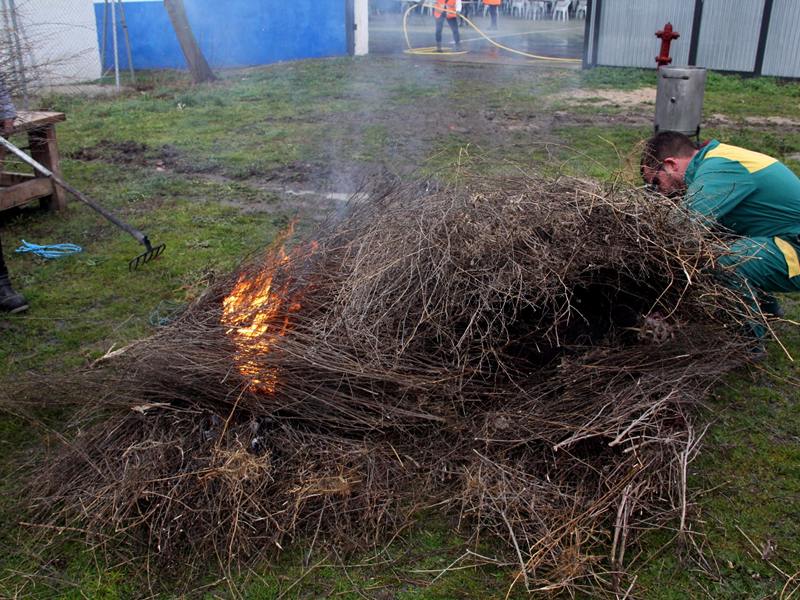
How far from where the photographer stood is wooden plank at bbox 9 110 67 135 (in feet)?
19.7

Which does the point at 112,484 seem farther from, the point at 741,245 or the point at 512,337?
the point at 741,245

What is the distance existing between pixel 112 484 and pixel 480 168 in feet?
14.4

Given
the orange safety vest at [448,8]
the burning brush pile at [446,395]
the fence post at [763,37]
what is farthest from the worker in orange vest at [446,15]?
the burning brush pile at [446,395]

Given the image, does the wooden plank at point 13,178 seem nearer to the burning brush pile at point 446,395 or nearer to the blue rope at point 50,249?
the blue rope at point 50,249

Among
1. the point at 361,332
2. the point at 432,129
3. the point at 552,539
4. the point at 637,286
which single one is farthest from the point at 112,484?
the point at 432,129

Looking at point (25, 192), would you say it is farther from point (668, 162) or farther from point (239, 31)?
point (239, 31)

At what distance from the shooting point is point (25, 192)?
6.43m

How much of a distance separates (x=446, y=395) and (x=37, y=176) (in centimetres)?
519

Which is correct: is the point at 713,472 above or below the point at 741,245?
below

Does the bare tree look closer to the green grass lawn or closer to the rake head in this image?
the green grass lawn

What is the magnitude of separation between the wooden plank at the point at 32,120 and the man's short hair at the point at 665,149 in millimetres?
4846

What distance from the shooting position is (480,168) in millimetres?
6430

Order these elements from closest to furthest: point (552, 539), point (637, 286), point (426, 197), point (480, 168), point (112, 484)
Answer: point (552, 539) → point (112, 484) → point (637, 286) → point (426, 197) → point (480, 168)

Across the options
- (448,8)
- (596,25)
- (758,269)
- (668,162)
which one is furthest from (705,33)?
(758,269)
